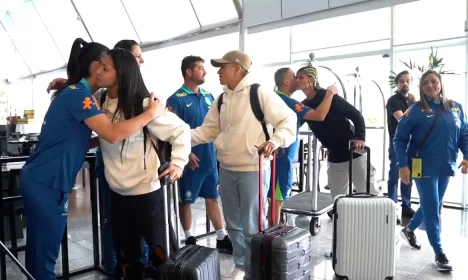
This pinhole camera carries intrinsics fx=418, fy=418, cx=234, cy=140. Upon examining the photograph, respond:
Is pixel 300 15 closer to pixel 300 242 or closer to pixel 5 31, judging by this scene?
pixel 300 242

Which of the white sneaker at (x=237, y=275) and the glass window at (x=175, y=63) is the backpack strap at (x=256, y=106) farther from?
the glass window at (x=175, y=63)

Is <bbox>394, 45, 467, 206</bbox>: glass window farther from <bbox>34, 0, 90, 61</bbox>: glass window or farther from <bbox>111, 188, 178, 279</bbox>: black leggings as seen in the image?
<bbox>34, 0, 90, 61</bbox>: glass window

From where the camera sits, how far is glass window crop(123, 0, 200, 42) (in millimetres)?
7742

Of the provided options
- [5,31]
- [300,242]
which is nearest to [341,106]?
[300,242]

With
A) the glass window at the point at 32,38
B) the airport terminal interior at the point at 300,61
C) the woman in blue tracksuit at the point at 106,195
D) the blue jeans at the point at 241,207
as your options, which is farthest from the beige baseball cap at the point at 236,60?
the glass window at the point at 32,38

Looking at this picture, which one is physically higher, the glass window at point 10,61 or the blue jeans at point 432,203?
the glass window at point 10,61

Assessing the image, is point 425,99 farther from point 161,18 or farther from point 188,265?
point 161,18

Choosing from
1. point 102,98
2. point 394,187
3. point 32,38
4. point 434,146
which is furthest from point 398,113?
point 32,38

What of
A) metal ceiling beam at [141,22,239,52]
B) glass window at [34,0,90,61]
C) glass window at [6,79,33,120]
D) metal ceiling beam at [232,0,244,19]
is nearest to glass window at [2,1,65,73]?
glass window at [34,0,90,61]

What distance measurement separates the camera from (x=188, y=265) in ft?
5.50

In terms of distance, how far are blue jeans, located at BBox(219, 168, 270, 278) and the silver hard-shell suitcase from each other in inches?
20.5

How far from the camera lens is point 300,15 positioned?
6020 millimetres

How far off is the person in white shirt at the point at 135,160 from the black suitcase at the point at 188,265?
0.09 metres

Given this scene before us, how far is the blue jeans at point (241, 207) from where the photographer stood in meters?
2.42
